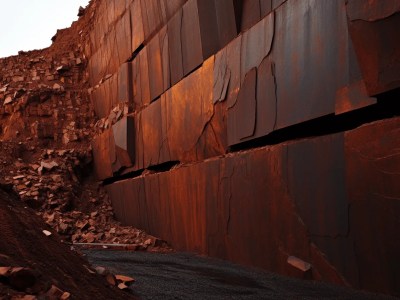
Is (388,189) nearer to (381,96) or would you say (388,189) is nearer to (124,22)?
(381,96)

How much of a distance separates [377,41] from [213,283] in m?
1.97

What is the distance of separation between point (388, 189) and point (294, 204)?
103 centimetres

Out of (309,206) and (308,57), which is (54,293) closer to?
(309,206)

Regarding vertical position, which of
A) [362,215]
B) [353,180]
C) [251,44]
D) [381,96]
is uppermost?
[251,44]

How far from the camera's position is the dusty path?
131 inches

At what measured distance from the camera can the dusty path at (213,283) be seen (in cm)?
334

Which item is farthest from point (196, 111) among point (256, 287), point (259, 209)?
point (256, 287)

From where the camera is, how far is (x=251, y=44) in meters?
4.86

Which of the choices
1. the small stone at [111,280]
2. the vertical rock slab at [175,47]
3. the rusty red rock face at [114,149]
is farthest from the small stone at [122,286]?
the rusty red rock face at [114,149]

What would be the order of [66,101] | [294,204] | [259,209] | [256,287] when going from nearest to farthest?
[256,287]
[294,204]
[259,209]
[66,101]

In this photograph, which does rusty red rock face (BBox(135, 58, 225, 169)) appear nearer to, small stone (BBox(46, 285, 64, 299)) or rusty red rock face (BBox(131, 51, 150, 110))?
rusty red rock face (BBox(131, 51, 150, 110))

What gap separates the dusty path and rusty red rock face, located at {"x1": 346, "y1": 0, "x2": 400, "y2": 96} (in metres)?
1.25

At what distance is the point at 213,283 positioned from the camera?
3.88 m

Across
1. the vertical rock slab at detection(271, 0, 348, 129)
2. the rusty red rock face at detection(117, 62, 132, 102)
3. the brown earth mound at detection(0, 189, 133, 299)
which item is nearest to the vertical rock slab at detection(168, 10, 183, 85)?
the rusty red rock face at detection(117, 62, 132, 102)
